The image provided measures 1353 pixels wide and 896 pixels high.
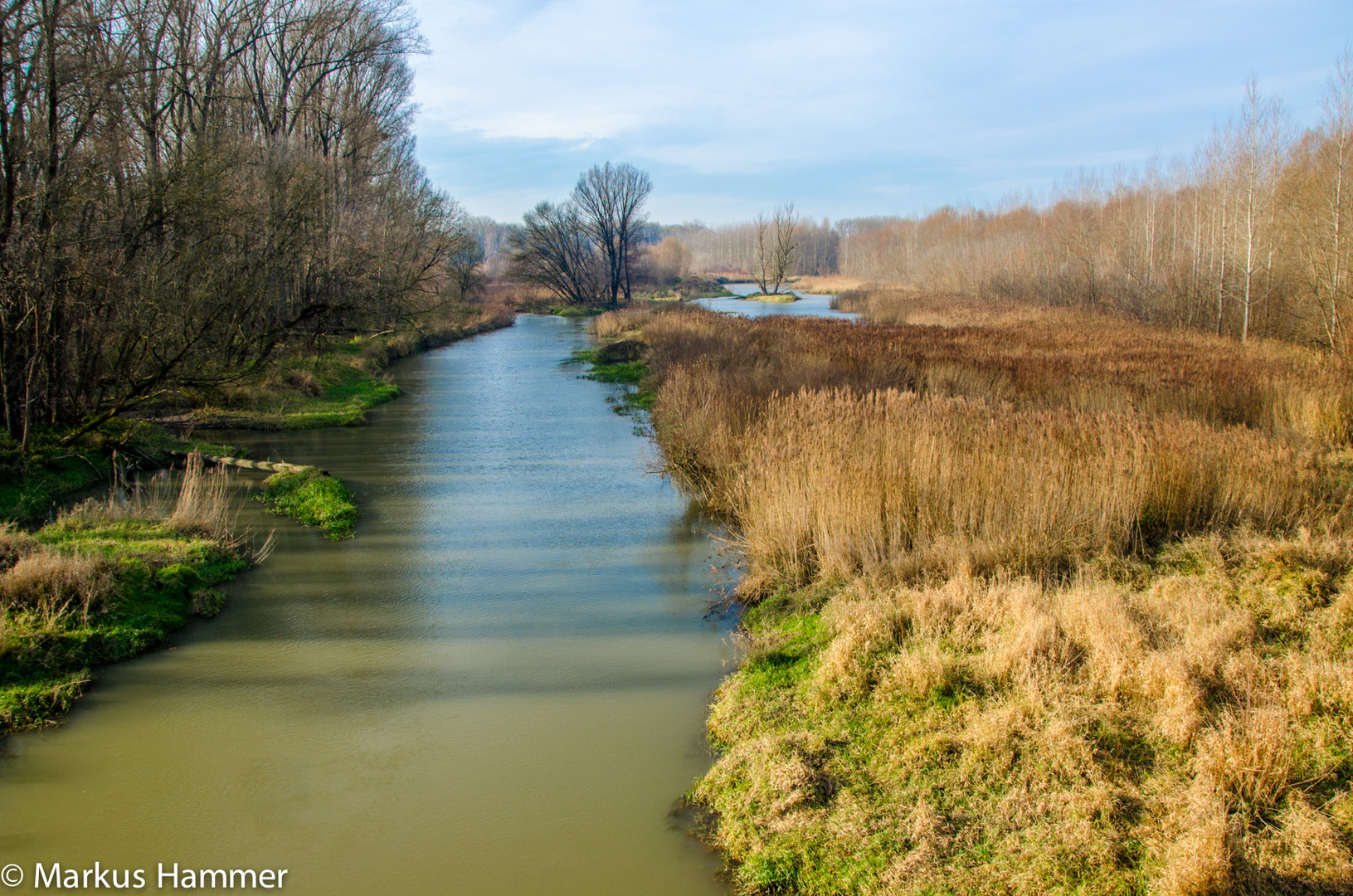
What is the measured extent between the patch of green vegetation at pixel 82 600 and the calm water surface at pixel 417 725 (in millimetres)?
198

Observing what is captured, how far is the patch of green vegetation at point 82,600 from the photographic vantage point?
518 centimetres

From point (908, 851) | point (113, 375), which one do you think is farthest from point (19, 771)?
point (113, 375)

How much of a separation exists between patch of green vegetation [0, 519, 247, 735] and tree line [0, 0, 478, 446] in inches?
130

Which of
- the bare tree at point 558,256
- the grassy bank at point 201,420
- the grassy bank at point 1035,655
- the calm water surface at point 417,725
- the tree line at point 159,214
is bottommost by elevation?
the calm water surface at point 417,725

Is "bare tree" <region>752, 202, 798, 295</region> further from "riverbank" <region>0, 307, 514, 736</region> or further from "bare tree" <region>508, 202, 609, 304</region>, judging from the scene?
"riverbank" <region>0, 307, 514, 736</region>

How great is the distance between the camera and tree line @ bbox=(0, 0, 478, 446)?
9.24 m

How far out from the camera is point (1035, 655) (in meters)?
4.56

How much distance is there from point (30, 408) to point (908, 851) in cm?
1051

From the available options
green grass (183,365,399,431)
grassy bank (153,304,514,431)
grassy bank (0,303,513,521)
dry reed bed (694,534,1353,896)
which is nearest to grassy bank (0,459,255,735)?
grassy bank (0,303,513,521)

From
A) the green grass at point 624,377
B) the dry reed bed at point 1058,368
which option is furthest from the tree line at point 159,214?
the dry reed bed at point 1058,368

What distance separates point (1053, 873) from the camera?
10.8 ft

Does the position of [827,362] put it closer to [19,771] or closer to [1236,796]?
[1236,796]

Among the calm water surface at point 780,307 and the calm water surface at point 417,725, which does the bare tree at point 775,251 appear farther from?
the calm water surface at point 417,725

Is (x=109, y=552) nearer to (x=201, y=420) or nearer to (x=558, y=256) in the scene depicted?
(x=201, y=420)
